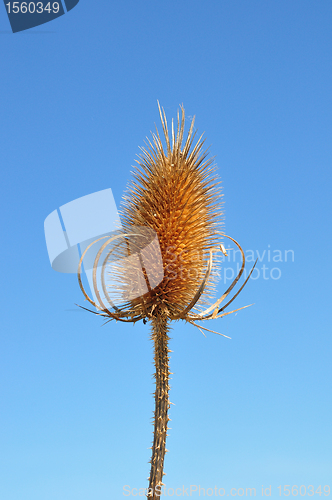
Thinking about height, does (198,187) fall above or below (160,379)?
above

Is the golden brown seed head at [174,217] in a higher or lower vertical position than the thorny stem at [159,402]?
higher

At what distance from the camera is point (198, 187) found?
20.6ft

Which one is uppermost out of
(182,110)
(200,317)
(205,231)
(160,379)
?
(182,110)

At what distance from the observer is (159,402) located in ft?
17.6

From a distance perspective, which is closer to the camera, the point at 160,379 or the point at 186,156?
the point at 160,379

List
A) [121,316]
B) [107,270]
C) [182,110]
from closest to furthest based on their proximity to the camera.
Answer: [121,316]
[107,270]
[182,110]

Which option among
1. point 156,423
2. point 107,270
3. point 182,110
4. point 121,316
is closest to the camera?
point 156,423

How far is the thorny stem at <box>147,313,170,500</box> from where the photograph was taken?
16.6ft

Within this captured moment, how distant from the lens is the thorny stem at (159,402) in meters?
5.05

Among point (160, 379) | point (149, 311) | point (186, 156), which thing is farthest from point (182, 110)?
point (160, 379)

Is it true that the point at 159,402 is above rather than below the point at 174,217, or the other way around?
below

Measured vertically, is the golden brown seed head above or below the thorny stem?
above

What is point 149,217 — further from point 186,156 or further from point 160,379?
point 160,379

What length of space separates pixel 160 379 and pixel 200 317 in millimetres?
874
